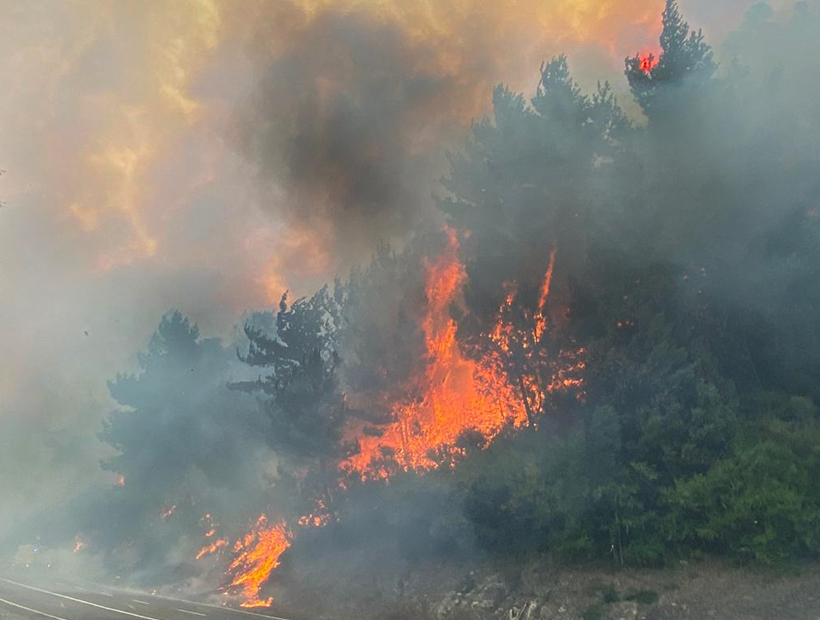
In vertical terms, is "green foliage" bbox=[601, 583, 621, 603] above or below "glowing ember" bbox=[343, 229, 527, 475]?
below

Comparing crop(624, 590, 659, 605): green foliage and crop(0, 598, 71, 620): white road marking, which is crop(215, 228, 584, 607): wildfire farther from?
crop(624, 590, 659, 605): green foliage

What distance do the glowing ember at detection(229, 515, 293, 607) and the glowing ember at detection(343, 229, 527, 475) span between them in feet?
23.8

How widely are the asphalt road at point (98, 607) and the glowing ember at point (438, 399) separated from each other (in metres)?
10.3

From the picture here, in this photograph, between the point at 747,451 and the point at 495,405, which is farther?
the point at 495,405

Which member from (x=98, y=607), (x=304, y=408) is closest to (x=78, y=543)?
(x=98, y=607)

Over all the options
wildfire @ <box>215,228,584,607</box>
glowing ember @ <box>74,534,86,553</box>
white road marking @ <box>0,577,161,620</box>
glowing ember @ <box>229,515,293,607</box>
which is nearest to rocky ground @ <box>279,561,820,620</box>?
wildfire @ <box>215,228,584,607</box>

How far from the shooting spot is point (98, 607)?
97.8 ft

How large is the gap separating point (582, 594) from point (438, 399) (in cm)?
1942

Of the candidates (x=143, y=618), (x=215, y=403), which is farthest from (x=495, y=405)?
(x=215, y=403)

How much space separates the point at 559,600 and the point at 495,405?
45.8ft

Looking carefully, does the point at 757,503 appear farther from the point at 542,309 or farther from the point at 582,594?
the point at 542,309

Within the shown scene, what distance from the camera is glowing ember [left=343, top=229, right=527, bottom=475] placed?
120 ft

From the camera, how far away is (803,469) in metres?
21.7

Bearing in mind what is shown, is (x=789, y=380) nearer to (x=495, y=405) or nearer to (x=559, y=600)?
(x=495, y=405)
